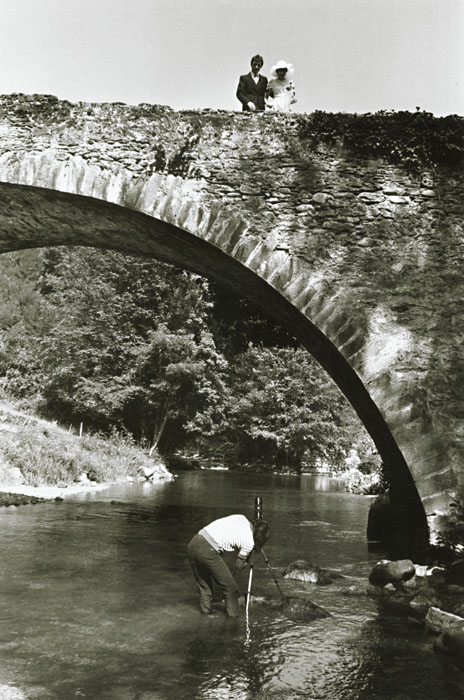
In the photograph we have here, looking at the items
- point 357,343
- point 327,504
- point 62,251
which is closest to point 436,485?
point 357,343

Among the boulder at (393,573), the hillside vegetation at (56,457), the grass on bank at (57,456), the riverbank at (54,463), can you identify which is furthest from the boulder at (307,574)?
the grass on bank at (57,456)

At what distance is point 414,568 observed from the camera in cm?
661

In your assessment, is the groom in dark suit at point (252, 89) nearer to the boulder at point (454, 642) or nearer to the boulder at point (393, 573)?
the boulder at point (393, 573)

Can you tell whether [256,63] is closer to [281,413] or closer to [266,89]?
[266,89]

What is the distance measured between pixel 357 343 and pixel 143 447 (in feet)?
60.6

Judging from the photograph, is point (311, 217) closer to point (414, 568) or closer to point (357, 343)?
point (357, 343)

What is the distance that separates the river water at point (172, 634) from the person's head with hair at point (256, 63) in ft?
20.8

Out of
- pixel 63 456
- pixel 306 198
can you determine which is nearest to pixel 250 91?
pixel 306 198

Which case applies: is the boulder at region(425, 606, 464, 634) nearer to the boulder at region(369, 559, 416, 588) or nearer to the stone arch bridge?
the boulder at region(369, 559, 416, 588)

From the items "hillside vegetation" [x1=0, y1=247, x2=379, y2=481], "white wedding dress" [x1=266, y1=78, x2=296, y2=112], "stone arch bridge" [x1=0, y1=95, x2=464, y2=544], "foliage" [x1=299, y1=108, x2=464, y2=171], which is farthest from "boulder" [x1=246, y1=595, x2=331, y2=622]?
"hillside vegetation" [x1=0, y1=247, x2=379, y2=481]

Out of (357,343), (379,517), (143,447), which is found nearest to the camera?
(357,343)

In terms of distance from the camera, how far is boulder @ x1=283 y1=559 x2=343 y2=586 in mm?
6844

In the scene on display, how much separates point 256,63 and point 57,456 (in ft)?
33.1

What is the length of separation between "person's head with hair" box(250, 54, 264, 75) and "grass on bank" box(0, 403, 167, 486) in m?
8.97
